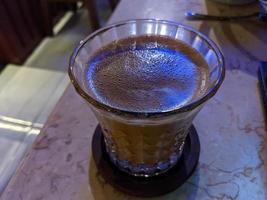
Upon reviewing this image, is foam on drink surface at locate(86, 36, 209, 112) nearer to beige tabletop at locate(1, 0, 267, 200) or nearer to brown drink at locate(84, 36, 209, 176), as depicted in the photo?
brown drink at locate(84, 36, 209, 176)

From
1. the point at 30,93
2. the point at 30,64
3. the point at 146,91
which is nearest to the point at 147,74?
the point at 146,91

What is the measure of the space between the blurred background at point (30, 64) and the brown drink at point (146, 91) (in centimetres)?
90

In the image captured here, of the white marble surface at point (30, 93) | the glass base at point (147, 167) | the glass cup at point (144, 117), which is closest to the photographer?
the glass cup at point (144, 117)

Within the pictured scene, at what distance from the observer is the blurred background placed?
1434mm

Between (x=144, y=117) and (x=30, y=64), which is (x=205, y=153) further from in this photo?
(x=30, y=64)

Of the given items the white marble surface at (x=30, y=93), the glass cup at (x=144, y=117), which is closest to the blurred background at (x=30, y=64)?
the white marble surface at (x=30, y=93)

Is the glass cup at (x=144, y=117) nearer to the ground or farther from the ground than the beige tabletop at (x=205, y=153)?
farther from the ground

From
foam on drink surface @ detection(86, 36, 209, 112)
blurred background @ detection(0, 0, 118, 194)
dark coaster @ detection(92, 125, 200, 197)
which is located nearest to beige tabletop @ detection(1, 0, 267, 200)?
dark coaster @ detection(92, 125, 200, 197)

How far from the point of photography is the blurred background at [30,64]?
1.43m

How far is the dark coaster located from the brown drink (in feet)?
0.04

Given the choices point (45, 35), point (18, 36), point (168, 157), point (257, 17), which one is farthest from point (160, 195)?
point (45, 35)

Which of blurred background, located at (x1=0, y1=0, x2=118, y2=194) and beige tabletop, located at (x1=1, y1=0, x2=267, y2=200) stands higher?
beige tabletop, located at (x1=1, y1=0, x2=267, y2=200)

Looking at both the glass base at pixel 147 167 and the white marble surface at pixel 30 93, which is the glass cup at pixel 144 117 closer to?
the glass base at pixel 147 167

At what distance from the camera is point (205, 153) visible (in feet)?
1.84
